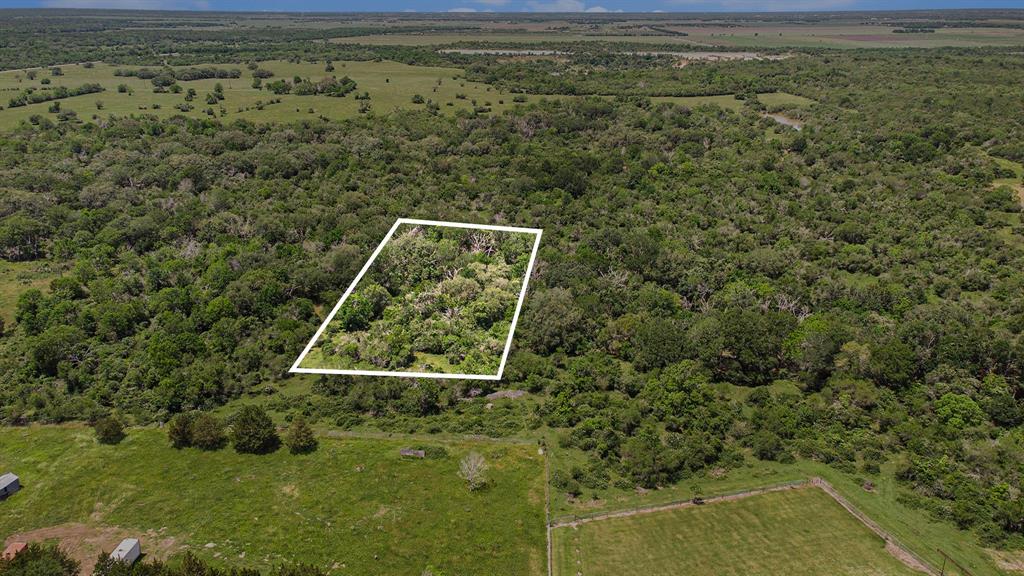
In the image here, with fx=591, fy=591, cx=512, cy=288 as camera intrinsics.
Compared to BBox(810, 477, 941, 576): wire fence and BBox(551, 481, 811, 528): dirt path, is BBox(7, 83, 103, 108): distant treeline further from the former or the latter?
BBox(810, 477, 941, 576): wire fence

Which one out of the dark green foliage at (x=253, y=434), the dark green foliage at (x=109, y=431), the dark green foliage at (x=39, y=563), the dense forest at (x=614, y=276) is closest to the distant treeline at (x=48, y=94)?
the dense forest at (x=614, y=276)

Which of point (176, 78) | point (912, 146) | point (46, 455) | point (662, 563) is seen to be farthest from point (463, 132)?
point (176, 78)

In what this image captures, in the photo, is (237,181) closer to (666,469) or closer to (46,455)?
(46,455)

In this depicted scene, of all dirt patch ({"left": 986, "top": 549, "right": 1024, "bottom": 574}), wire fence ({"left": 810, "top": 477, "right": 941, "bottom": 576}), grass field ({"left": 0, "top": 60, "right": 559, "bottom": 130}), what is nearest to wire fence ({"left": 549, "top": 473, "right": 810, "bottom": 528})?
wire fence ({"left": 810, "top": 477, "right": 941, "bottom": 576})

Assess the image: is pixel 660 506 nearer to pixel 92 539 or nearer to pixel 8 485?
pixel 92 539

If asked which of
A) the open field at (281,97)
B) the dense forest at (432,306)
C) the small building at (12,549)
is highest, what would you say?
the open field at (281,97)

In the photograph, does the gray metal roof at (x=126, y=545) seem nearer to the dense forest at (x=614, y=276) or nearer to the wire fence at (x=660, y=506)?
the dense forest at (x=614, y=276)

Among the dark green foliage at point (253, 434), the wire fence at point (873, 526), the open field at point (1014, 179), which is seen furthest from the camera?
the open field at point (1014, 179)
